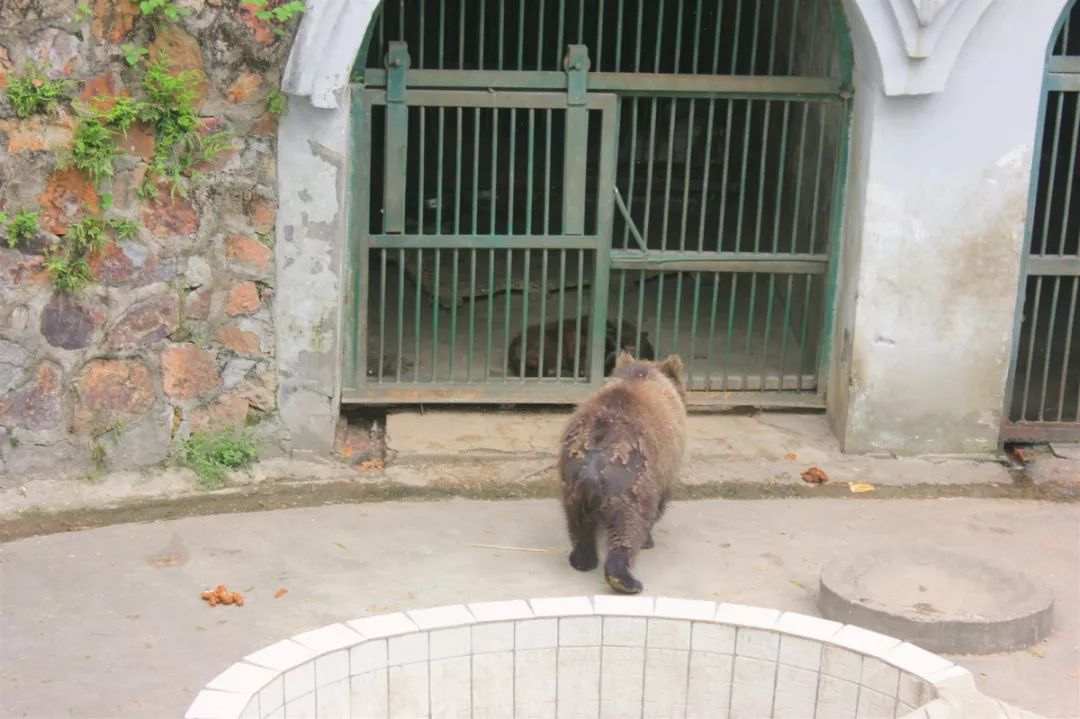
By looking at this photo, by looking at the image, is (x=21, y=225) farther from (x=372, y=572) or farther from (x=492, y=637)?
(x=492, y=637)

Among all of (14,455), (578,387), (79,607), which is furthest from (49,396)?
(578,387)

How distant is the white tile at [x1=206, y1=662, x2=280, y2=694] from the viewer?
11.5ft

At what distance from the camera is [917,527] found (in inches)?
266

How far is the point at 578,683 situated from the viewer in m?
4.08

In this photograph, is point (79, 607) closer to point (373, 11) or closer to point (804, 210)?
point (373, 11)

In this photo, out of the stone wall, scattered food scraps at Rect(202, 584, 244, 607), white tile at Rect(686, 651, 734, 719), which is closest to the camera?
white tile at Rect(686, 651, 734, 719)

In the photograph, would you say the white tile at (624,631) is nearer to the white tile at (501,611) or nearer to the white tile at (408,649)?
the white tile at (501,611)

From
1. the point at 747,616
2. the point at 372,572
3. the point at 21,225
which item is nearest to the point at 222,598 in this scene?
the point at 372,572

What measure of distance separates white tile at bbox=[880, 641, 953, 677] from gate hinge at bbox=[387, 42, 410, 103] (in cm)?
439

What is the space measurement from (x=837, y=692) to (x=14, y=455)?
14.8 ft

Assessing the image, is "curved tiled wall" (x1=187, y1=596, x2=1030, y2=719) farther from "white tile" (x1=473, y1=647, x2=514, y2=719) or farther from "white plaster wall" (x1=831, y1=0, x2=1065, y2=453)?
"white plaster wall" (x1=831, y1=0, x2=1065, y2=453)

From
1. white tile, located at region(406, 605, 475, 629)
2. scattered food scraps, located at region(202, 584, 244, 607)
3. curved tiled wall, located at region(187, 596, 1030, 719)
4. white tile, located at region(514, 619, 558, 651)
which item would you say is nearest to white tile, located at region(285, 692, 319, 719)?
curved tiled wall, located at region(187, 596, 1030, 719)

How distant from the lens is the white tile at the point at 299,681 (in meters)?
3.64

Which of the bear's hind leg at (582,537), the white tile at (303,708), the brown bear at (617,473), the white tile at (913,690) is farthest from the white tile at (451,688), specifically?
the bear's hind leg at (582,537)
